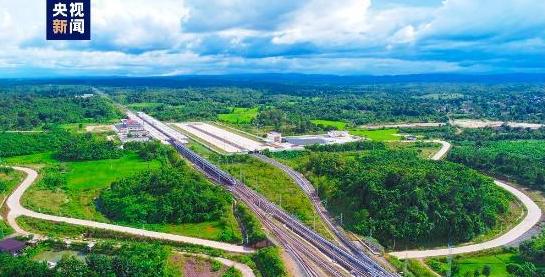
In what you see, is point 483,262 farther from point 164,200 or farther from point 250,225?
point 164,200

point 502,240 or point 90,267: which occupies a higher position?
point 90,267

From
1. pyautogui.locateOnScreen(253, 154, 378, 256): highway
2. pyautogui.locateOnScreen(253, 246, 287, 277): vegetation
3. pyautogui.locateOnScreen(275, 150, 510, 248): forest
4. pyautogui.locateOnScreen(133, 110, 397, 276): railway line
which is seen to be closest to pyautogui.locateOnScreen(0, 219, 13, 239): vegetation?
pyautogui.locateOnScreen(253, 246, 287, 277): vegetation

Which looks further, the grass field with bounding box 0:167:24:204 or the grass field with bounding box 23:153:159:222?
the grass field with bounding box 0:167:24:204

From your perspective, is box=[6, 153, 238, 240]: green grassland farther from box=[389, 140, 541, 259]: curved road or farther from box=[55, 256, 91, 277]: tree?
box=[389, 140, 541, 259]: curved road

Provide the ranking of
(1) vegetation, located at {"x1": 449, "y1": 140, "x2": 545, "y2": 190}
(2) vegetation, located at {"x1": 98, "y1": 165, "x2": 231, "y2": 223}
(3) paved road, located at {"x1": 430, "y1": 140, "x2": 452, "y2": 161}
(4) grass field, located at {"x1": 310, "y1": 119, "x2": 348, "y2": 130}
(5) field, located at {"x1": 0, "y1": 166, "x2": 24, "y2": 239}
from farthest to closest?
(4) grass field, located at {"x1": 310, "y1": 119, "x2": 348, "y2": 130} → (3) paved road, located at {"x1": 430, "y1": 140, "x2": 452, "y2": 161} → (1) vegetation, located at {"x1": 449, "y1": 140, "x2": 545, "y2": 190} → (2) vegetation, located at {"x1": 98, "y1": 165, "x2": 231, "y2": 223} → (5) field, located at {"x1": 0, "y1": 166, "x2": 24, "y2": 239}

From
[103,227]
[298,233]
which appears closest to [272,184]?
[298,233]

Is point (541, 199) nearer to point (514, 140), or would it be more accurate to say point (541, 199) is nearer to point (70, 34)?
point (514, 140)
